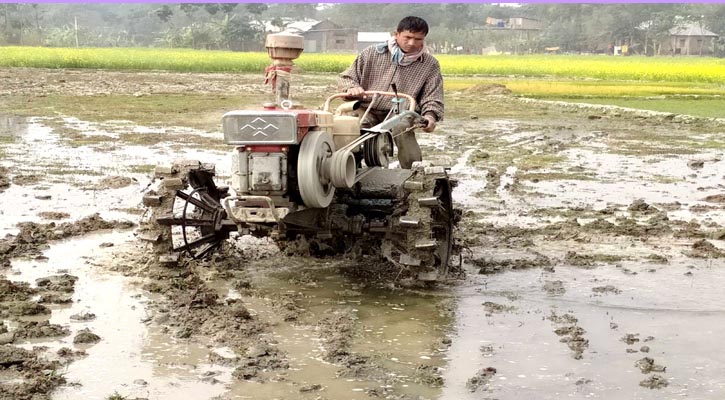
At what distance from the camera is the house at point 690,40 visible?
88125mm

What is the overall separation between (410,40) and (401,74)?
0.96ft

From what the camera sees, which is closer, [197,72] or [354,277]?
[354,277]

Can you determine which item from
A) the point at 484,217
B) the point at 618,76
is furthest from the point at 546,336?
the point at 618,76

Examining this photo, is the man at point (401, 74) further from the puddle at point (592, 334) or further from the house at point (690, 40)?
the house at point (690, 40)

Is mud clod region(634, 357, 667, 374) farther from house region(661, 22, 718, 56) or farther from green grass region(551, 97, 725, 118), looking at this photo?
house region(661, 22, 718, 56)

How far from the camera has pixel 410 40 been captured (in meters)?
7.75

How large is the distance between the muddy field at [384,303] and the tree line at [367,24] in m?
66.5

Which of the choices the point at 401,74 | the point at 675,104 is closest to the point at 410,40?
the point at 401,74

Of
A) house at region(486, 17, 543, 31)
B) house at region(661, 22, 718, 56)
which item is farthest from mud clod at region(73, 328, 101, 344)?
house at region(486, 17, 543, 31)

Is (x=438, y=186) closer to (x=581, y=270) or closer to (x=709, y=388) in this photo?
(x=581, y=270)

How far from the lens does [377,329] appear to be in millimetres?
6129

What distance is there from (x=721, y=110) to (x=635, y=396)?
74.2ft

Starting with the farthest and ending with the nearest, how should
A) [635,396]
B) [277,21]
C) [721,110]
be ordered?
[277,21] → [721,110] → [635,396]

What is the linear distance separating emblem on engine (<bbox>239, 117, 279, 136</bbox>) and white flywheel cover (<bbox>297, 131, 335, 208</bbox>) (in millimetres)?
250
